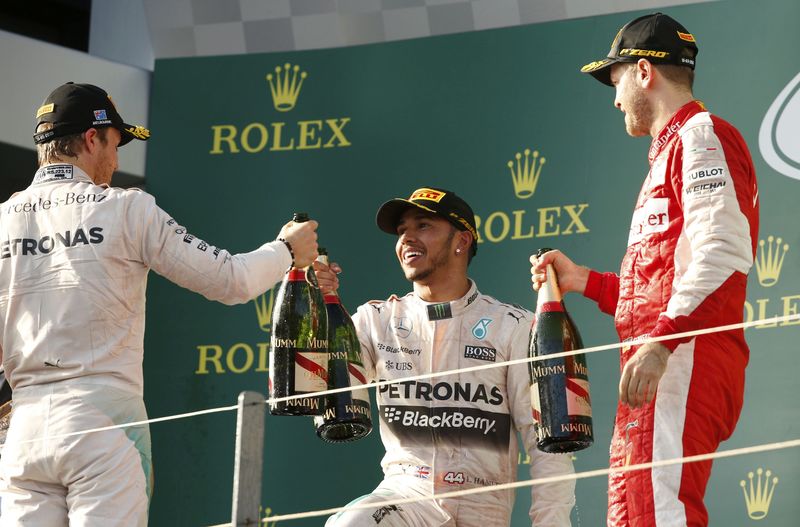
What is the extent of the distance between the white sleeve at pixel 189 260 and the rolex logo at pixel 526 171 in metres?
2.18

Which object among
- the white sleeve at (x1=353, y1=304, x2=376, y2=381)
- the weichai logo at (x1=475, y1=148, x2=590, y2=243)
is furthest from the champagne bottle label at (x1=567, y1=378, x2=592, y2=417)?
the weichai logo at (x1=475, y1=148, x2=590, y2=243)

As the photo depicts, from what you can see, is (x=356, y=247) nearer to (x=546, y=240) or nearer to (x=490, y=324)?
(x=546, y=240)

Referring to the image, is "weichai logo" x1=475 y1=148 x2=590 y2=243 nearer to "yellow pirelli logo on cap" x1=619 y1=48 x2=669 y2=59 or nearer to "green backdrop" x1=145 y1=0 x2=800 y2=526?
"green backdrop" x1=145 y1=0 x2=800 y2=526

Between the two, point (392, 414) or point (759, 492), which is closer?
point (392, 414)

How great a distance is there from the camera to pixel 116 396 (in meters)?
2.64

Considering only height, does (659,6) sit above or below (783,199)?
above

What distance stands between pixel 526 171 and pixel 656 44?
6.74ft

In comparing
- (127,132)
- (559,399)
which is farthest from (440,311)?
(127,132)

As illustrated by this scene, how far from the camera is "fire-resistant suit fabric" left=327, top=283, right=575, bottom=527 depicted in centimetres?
313

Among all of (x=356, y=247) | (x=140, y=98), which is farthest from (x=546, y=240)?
(x=140, y=98)

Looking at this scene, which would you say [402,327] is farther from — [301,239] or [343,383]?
[301,239]

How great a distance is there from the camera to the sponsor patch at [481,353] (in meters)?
3.30

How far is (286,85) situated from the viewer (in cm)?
521

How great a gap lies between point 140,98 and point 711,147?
3.32m
